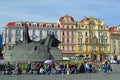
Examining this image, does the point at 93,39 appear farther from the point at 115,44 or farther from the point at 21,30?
the point at 21,30

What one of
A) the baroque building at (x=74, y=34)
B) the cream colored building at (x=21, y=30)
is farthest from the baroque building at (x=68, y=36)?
the cream colored building at (x=21, y=30)

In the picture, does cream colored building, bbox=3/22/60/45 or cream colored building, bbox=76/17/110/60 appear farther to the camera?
cream colored building, bbox=76/17/110/60

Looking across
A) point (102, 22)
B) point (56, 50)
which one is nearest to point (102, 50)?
point (102, 22)

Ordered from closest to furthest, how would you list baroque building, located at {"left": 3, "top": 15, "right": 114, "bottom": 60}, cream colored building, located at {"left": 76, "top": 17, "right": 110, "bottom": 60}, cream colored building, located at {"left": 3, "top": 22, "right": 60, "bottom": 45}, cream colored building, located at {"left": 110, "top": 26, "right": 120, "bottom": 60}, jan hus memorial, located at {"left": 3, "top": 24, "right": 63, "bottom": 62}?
jan hus memorial, located at {"left": 3, "top": 24, "right": 63, "bottom": 62}
cream colored building, located at {"left": 3, "top": 22, "right": 60, "bottom": 45}
baroque building, located at {"left": 3, "top": 15, "right": 114, "bottom": 60}
cream colored building, located at {"left": 76, "top": 17, "right": 110, "bottom": 60}
cream colored building, located at {"left": 110, "top": 26, "right": 120, "bottom": 60}

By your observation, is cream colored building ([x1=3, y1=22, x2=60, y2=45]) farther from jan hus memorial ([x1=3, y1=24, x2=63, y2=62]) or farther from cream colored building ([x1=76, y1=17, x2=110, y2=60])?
jan hus memorial ([x1=3, y1=24, x2=63, y2=62])

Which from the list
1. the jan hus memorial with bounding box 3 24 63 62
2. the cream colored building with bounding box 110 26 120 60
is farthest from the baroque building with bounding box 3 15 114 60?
the jan hus memorial with bounding box 3 24 63 62

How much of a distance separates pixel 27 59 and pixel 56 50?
6275 mm

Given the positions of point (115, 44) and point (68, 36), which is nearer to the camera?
point (68, 36)

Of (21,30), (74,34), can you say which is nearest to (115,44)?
(74,34)

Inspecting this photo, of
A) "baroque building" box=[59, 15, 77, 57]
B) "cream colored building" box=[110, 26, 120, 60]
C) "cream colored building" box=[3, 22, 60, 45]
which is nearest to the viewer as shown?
"cream colored building" box=[3, 22, 60, 45]

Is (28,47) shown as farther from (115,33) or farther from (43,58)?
(115,33)

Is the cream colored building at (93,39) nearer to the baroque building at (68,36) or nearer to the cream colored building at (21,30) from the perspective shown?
the baroque building at (68,36)

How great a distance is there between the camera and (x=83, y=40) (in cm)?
9788

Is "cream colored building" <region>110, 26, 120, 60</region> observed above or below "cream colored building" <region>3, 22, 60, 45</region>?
below
